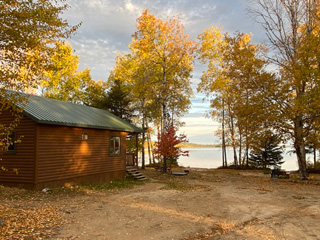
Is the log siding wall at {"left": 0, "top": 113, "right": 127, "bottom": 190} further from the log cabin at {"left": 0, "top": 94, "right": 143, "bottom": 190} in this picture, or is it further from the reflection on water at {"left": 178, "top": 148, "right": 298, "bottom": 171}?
the reflection on water at {"left": 178, "top": 148, "right": 298, "bottom": 171}

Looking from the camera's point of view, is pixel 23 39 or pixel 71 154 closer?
pixel 23 39

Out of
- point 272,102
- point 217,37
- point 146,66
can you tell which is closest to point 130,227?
point 272,102

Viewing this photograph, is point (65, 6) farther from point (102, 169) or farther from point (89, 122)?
point (102, 169)

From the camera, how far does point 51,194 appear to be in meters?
11.2

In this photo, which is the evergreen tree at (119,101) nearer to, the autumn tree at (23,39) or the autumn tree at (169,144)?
the autumn tree at (169,144)

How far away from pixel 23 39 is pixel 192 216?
24.2 ft

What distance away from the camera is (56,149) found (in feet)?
41.2

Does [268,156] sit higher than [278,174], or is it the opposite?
[268,156]

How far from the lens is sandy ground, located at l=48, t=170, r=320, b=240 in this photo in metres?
6.23

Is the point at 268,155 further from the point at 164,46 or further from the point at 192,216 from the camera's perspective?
the point at 192,216

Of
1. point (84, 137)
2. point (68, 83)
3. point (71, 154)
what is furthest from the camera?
point (68, 83)

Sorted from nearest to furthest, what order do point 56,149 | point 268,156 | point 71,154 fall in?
point 56,149
point 71,154
point 268,156

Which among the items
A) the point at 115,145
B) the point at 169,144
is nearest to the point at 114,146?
the point at 115,145

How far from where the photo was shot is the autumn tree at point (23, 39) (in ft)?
22.3
